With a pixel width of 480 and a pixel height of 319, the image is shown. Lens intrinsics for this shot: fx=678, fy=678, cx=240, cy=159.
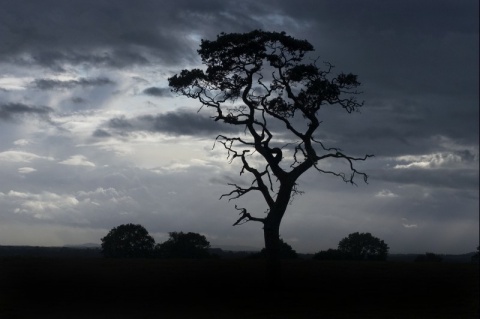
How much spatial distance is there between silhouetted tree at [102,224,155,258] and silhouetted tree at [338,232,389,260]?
2679cm

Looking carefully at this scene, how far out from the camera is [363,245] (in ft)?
307

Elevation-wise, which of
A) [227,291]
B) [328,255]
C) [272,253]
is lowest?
[227,291]

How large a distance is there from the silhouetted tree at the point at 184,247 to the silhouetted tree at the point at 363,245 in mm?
18956

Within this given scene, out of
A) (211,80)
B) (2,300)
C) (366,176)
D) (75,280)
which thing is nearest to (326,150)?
(366,176)

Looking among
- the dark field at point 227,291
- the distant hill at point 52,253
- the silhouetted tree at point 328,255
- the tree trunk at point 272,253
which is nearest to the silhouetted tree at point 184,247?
the distant hill at point 52,253

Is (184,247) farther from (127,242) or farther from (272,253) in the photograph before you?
(272,253)

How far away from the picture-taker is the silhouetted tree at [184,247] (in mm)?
82325

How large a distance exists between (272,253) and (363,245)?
62.4 m

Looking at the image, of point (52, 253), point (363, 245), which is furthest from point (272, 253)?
point (52, 253)

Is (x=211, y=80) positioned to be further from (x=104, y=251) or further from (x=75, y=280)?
(x=104, y=251)

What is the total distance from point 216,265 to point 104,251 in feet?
133

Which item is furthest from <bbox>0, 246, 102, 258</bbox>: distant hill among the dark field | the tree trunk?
the tree trunk

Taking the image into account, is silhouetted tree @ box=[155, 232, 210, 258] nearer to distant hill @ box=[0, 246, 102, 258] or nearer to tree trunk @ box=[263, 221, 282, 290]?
distant hill @ box=[0, 246, 102, 258]

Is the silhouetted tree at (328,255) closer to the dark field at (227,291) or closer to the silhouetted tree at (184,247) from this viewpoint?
the silhouetted tree at (184,247)
